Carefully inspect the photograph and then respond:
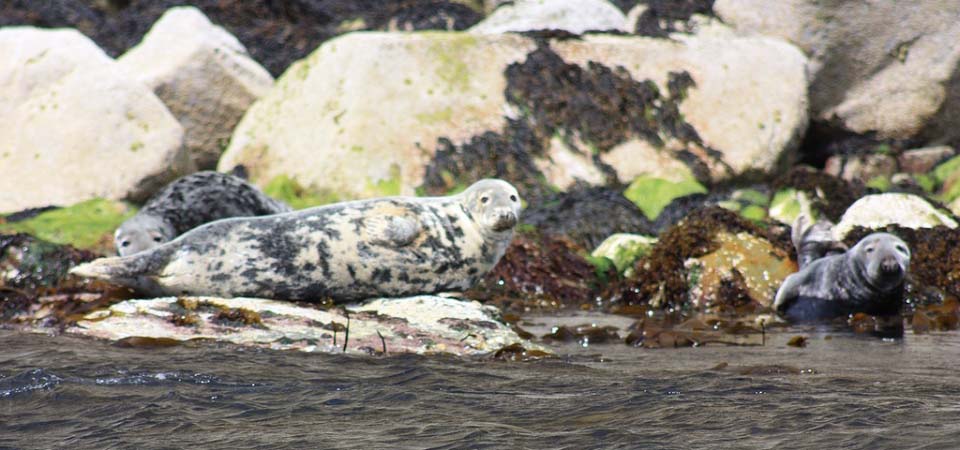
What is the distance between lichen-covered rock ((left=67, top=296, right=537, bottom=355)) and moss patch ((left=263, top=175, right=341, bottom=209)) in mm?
5989

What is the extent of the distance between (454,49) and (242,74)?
291cm

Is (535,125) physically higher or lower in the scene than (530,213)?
higher

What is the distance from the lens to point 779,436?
124 inches

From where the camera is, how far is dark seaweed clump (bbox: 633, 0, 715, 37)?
A: 15.0 meters

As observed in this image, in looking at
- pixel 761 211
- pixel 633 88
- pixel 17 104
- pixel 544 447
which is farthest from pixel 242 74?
pixel 544 447

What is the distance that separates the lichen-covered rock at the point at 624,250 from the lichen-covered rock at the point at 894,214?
5.40 feet

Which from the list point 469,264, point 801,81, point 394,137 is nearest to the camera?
point 469,264

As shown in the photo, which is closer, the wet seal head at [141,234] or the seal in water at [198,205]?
the wet seal head at [141,234]

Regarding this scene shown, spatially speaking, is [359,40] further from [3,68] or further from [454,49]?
[3,68]

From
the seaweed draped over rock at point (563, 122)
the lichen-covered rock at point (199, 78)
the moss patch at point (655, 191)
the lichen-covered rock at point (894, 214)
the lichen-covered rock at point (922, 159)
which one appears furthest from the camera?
the lichen-covered rock at point (922, 159)

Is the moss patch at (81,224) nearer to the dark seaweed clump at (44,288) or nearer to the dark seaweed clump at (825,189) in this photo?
the dark seaweed clump at (44,288)

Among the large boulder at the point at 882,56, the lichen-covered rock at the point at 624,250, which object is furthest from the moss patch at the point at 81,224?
the large boulder at the point at 882,56

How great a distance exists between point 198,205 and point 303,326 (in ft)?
10.4

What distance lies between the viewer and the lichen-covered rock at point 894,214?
9508mm
